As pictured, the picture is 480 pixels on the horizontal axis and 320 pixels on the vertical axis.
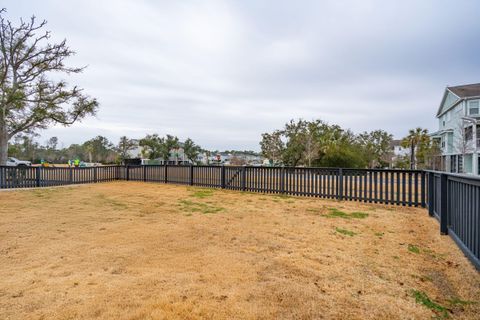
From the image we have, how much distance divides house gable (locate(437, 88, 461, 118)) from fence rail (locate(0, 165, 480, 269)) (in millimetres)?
23413

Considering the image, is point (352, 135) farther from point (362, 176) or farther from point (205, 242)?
point (205, 242)

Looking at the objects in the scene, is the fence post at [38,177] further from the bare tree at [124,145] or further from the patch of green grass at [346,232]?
the bare tree at [124,145]

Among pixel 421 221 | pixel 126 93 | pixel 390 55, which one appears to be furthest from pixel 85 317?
pixel 126 93

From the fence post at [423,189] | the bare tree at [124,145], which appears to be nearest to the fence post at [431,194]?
the fence post at [423,189]

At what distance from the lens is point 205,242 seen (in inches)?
157

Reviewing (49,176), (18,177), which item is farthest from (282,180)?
(18,177)

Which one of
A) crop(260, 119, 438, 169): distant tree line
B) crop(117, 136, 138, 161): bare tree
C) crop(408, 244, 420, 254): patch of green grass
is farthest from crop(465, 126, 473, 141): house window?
crop(117, 136, 138, 161): bare tree

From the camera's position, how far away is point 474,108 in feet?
75.9

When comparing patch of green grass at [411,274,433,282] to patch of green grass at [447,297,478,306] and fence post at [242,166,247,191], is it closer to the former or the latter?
patch of green grass at [447,297,478,306]


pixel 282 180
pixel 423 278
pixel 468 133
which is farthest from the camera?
pixel 468 133

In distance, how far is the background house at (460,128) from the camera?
22.1 meters

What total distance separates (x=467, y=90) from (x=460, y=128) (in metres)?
4.60

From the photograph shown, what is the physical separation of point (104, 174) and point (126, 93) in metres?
7.95

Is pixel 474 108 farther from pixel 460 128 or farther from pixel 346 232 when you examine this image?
pixel 346 232
